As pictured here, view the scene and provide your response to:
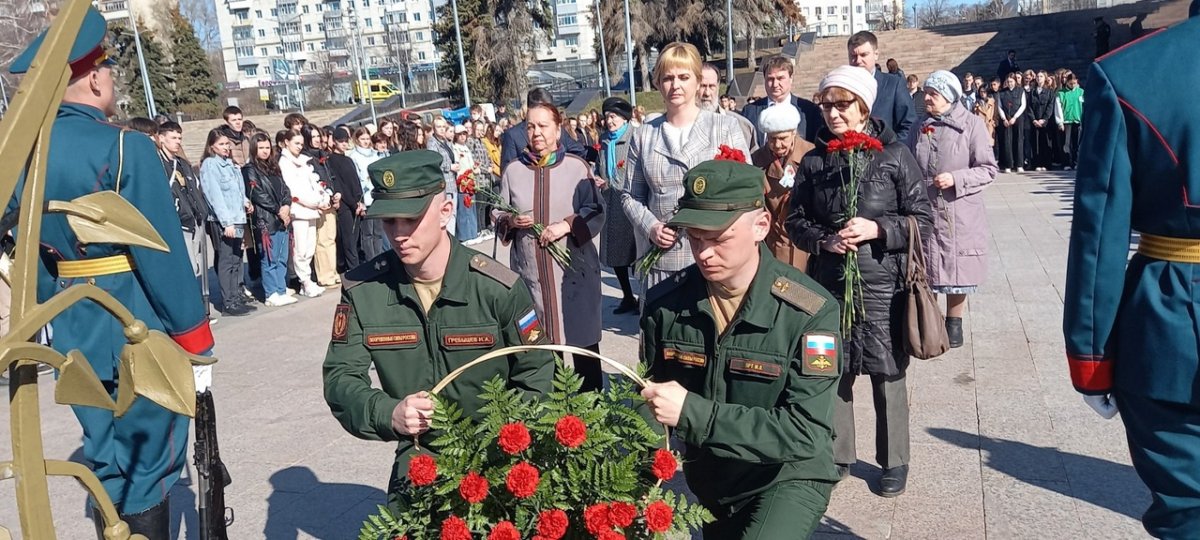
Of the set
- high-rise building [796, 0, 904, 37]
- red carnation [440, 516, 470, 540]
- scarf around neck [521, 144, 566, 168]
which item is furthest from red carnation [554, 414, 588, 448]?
high-rise building [796, 0, 904, 37]

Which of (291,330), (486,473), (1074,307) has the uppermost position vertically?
(1074,307)

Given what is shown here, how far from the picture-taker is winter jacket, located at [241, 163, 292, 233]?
987cm

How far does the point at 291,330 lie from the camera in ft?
28.5

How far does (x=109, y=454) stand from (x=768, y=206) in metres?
3.25

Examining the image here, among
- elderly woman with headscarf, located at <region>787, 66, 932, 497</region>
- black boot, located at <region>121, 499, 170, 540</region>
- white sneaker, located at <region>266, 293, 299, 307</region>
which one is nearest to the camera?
black boot, located at <region>121, 499, 170, 540</region>

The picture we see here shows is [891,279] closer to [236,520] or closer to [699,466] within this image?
[699,466]

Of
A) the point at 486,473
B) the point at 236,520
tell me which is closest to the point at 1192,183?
the point at 486,473

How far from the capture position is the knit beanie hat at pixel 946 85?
250 inches

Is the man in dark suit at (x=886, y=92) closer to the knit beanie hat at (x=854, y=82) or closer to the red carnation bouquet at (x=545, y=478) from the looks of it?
the knit beanie hat at (x=854, y=82)

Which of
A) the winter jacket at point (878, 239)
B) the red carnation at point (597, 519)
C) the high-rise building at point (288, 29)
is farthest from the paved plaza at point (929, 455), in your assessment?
the high-rise building at point (288, 29)

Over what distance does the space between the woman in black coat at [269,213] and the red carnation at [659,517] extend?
848 centimetres

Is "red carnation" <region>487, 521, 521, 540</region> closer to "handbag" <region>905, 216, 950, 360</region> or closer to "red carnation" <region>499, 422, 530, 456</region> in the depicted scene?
"red carnation" <region>499, 422, 530, 456</region>

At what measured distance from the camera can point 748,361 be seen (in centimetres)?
287

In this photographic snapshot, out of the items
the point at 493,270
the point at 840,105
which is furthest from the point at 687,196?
the point at 840,105
